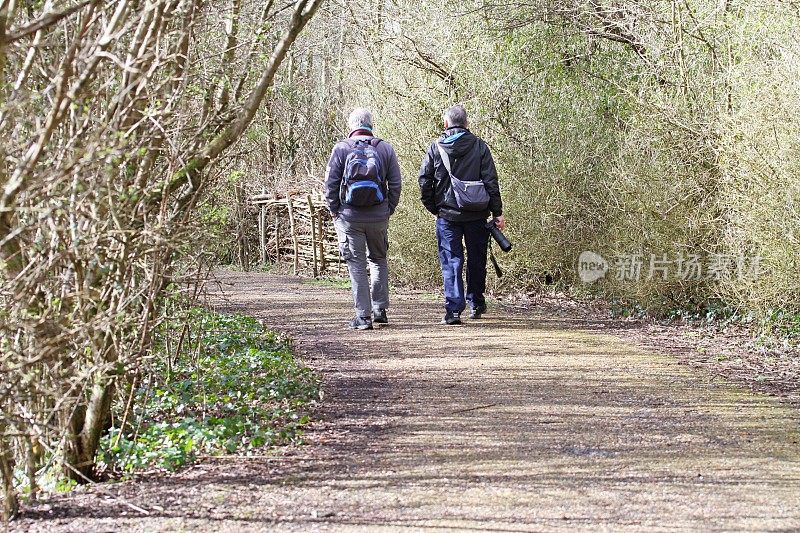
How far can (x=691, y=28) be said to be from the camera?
10.4m

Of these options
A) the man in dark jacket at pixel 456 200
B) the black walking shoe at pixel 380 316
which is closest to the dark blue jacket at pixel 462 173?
the man in dark jacket at pixel 456 200

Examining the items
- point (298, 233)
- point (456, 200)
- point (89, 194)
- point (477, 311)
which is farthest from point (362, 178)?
point (298, 233)

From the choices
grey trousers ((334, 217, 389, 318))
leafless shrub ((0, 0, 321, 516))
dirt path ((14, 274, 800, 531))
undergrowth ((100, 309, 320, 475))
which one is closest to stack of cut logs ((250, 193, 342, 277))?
grey trousers ((334, 217, 389, 318))

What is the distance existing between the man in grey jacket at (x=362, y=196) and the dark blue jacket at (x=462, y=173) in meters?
0.61

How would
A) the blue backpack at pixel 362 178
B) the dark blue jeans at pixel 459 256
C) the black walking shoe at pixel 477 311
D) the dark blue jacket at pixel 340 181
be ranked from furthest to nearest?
the black walking shoe at pixel 477 311
the dark blue jeans at pixel 459 256
the dark blue jacket at pixel 340 181
the blue backpack at pixel 362 178

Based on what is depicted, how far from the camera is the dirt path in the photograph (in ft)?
13.7

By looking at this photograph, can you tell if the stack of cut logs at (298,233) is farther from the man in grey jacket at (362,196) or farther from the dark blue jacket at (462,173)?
the man in grey jacket at (362,196)

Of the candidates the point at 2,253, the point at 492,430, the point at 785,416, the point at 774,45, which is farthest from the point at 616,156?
the point at 2,253

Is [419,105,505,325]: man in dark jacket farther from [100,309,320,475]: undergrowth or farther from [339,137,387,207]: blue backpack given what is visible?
[100,309,320,475]: undergrowth

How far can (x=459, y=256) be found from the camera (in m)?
9.77

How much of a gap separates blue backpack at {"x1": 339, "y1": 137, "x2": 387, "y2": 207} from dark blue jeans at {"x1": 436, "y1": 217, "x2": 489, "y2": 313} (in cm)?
95

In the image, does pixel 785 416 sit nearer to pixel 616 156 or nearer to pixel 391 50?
pixel 616 156

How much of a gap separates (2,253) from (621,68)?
31.8ft

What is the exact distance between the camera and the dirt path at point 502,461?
418 cm
